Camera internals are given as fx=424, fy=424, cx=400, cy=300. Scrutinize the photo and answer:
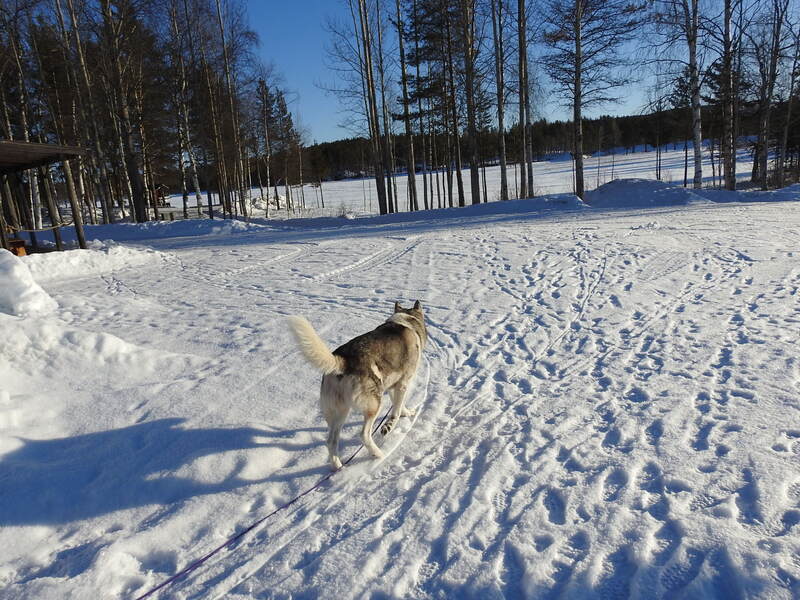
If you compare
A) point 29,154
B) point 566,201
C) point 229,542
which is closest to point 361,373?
point 229,542

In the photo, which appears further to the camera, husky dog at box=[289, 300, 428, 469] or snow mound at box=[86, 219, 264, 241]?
snow mound at box=[86, 219, 264, 241]

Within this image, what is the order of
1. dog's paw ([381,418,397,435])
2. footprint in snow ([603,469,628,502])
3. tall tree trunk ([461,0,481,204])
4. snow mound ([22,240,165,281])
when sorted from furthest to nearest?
1. tall tree trunk ([461,0,481,204])
2. snow mound ([22,240,165,281])
3. dog's paw ([381,418,397,435])
4. footprint in snow ([603,469,628,502])

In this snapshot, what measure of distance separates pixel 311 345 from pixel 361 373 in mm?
515

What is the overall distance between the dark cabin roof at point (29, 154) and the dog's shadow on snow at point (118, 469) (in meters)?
10.6

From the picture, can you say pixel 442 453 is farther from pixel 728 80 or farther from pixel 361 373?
pixel 728 80

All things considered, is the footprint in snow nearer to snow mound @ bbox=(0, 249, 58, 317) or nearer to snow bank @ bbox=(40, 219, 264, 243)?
snow mound @ bbox=(0, 249, 58, 317)

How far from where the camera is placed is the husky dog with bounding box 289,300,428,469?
119 inches

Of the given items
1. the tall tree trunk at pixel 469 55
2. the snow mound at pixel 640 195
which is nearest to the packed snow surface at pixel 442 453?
the snow mound at pixel 640 195

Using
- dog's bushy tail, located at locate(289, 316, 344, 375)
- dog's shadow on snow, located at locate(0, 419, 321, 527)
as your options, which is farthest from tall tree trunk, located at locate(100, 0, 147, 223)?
dog's bushy tail, located at locate(289, 316, 344, 375)

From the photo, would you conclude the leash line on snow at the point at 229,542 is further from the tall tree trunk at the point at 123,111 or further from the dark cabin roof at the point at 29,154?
the tall tree trunk at the point at 123,111

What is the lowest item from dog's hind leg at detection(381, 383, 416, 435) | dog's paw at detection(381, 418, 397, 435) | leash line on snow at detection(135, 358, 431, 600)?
leash line on snow at detection(135, 358, 431, 600)

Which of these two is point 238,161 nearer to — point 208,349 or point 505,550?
point 208,349

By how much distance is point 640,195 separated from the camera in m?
18.8

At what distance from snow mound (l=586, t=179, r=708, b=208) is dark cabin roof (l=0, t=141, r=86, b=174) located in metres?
19.0
